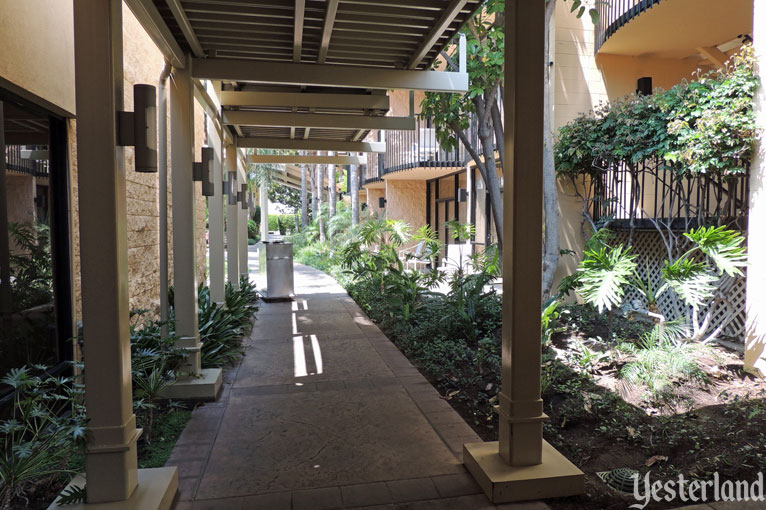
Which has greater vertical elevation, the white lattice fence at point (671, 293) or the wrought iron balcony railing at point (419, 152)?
the wrought iron balcony railing at point (419, 152)

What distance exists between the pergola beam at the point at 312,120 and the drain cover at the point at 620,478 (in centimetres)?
494

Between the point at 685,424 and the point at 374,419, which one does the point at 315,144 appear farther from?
the point at 685,424

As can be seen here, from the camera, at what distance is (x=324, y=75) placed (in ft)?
16.5

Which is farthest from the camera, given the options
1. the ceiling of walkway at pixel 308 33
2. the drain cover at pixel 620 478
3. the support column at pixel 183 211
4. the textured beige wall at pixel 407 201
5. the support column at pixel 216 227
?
the textured beige wall at pixel 407 201

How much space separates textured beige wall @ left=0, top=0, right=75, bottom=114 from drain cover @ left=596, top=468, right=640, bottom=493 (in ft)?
14.3

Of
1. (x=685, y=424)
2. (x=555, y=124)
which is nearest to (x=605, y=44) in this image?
(x=555, y=124)

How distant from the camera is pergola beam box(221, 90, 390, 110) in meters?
6.03

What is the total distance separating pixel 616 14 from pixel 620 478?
26.4ft

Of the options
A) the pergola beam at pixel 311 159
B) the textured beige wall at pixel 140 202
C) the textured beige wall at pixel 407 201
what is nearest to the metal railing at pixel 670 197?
the pergola beam at pixel 311 159

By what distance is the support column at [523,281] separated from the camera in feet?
9.30

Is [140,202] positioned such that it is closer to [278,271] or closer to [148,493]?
[148,493]

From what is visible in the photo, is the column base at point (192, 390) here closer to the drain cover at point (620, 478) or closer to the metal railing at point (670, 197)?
the drain cover at point (620, 478)

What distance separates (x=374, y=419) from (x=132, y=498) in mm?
1896

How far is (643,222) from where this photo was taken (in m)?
7.44
